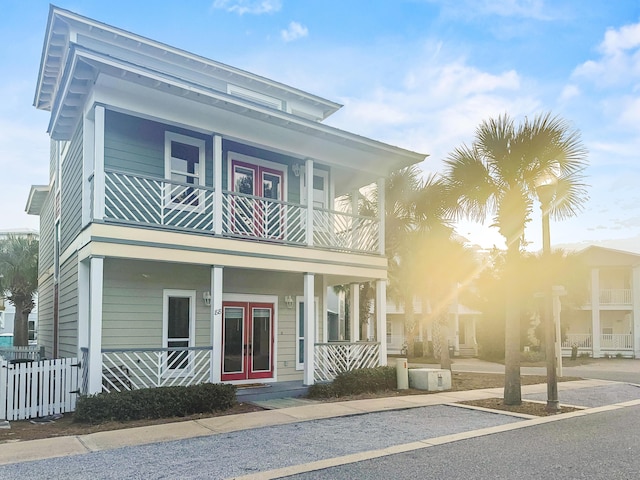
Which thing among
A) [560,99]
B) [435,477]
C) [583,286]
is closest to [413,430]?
[435,477]

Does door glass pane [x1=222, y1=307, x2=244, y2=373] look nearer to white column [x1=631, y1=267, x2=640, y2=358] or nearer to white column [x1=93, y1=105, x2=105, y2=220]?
white column [x1=93, y1=105, x2=105, y2=220]

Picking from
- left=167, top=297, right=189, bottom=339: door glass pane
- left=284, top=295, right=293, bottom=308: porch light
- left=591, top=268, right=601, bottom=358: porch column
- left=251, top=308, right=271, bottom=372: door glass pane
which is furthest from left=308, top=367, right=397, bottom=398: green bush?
left=591, top=268, right=601, bottom=358: porch column

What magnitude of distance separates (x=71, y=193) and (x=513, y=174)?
11.3m

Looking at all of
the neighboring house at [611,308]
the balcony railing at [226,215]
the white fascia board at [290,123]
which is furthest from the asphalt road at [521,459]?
the neighboring house at [611,308]

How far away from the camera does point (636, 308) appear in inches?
1328

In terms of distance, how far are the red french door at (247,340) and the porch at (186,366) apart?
36 centimetres

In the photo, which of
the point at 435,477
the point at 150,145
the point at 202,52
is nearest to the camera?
the point at 435,477

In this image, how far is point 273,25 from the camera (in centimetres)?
1325

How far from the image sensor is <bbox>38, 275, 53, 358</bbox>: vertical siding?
1766 cm

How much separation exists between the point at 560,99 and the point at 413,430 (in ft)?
27.1

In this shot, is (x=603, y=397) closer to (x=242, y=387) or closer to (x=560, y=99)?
(x=560, y=99)

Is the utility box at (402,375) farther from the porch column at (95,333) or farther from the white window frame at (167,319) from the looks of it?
the porch column at (95,333)

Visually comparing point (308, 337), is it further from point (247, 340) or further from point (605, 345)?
point (605, 345)

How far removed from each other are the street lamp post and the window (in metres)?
7.81
